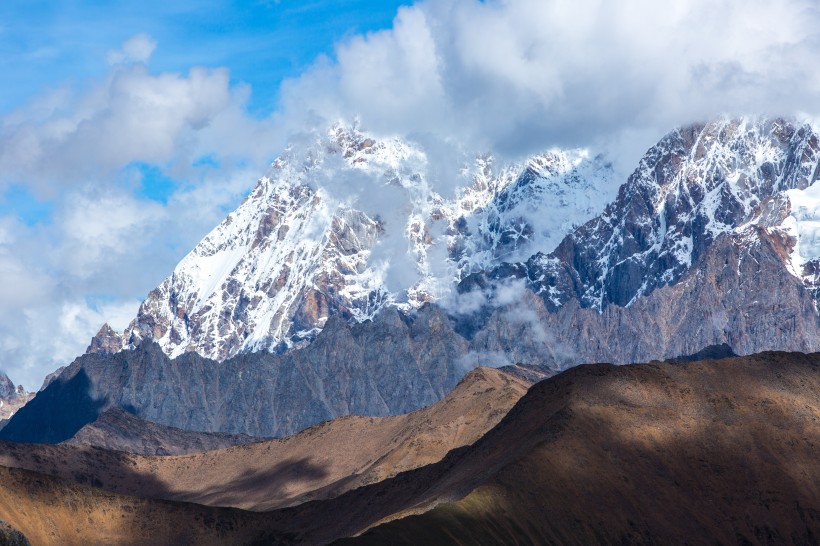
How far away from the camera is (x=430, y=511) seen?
191625mm

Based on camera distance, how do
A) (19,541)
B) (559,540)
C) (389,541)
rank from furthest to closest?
(559,540) < (389,541) < (19,541)

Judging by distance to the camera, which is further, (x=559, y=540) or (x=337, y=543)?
(x=559, y=540)

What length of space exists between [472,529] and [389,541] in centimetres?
1218

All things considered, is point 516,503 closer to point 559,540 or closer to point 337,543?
point 559,540

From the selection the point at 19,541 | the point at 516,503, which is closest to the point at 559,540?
the point at 516,503

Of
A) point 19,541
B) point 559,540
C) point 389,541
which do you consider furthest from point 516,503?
point 19,541

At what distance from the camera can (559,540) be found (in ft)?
655

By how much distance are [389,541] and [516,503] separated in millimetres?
23688

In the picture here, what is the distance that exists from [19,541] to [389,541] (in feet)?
160

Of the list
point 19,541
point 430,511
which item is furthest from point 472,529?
point 19,541

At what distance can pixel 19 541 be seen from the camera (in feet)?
469

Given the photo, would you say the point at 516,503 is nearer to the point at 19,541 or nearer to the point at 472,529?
the point at 472,529

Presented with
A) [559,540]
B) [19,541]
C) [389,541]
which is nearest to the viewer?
[19,541]

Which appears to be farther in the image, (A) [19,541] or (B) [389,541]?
(B) [389,541]
